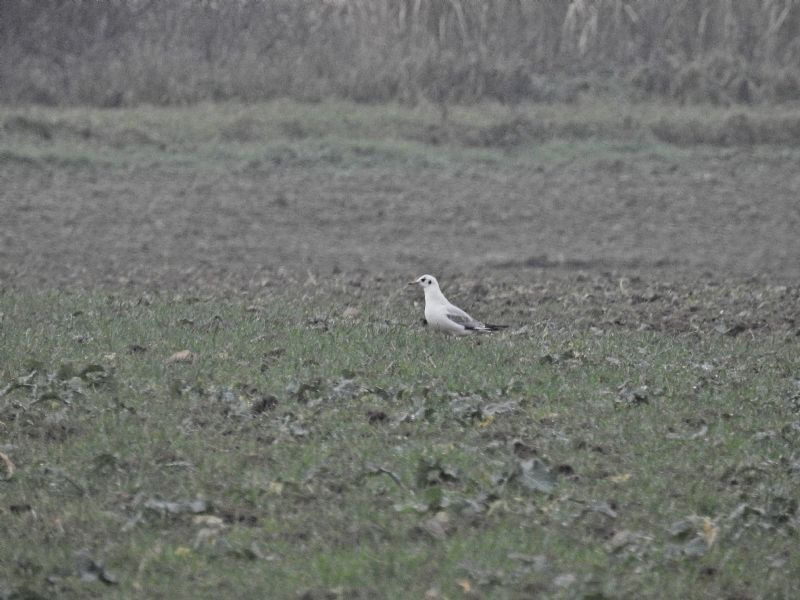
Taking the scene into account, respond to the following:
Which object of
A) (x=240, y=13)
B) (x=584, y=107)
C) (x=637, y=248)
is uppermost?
(x=240, y=13)

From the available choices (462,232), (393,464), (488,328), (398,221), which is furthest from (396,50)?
(393,464)

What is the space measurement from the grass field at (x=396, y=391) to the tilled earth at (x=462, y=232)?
74 millimetres

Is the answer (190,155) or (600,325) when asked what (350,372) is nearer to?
(600,325)

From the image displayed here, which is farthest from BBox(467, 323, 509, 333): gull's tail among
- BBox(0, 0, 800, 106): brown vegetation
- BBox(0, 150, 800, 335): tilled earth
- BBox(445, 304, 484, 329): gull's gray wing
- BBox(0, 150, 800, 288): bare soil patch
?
BBox(0, 0, 800, 106): brown vegetation

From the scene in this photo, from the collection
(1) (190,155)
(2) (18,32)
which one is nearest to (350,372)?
(1) (190,155)

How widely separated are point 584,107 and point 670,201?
20.6 ft

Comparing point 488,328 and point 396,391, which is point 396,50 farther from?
point 396,391

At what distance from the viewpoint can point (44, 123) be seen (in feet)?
84.0

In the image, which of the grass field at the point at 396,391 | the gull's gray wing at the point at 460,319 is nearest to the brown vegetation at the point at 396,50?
the grass field at the point at 396,391

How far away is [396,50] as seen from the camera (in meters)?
28.9

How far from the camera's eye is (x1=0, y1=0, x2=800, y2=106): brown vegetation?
91.9ft

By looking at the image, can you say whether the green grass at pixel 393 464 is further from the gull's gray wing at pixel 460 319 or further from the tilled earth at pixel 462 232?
the tilled earth at pixel 462 232

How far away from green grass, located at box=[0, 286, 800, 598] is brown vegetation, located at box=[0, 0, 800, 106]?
1731 centimetres

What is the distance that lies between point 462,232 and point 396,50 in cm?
995
